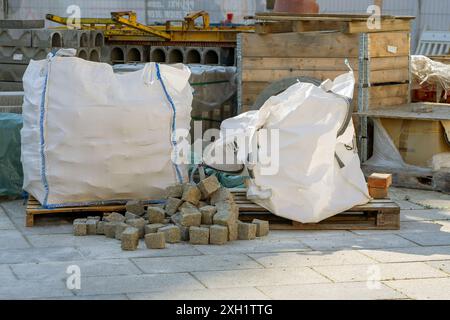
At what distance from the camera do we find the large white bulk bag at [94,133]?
8258mm

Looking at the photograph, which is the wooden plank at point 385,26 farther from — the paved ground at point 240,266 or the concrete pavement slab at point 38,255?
the concrete pavement slab at point 38,255

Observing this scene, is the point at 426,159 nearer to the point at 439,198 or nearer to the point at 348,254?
the point at 439,198

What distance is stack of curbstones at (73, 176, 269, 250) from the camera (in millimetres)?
7574

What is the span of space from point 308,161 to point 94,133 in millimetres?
2003

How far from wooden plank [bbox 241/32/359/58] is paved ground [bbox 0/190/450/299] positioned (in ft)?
9.73

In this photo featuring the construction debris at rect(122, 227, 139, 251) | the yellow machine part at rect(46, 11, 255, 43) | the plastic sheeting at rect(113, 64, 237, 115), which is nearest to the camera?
the construction debris at rect(122, 227, 139, 251)

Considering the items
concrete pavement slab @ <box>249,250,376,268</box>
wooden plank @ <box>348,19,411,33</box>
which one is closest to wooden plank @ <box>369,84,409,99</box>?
wooden plank @ <box>348,19,411,33</box>

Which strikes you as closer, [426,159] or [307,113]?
[307,113]

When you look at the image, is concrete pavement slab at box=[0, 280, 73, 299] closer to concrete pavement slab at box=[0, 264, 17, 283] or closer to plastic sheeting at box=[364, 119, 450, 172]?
concrete pavement slab at box=[0, 264, 17, 283]

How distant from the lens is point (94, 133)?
27.2 feet

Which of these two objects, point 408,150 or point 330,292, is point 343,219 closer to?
point 330,292

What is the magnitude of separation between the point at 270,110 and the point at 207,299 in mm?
2722

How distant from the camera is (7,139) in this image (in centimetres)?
946

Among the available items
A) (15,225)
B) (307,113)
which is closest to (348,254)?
(307,113)
